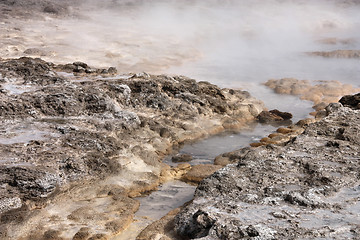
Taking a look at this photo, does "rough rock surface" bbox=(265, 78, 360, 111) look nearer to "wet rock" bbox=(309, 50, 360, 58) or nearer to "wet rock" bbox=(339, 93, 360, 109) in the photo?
"wet rock" bbox=(339, 93, 360, 109)

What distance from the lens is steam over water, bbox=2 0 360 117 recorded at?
11992 mm

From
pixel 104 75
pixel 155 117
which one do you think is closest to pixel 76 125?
pixel 155 117

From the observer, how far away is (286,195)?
145 inches

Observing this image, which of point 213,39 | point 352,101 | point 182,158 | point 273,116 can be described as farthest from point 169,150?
point 213,39

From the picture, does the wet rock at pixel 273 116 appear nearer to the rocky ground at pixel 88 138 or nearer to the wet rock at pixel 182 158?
the rocky ground at pixel 88 138

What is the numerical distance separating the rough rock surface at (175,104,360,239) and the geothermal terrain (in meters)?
0.02

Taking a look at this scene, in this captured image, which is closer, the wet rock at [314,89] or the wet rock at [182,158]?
the wet rock at [182,158]

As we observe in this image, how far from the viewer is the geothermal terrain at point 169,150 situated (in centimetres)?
361

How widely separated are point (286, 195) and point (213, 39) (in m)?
14.9

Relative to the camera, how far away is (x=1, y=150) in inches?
179

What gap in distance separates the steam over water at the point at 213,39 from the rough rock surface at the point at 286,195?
4921 millimetres

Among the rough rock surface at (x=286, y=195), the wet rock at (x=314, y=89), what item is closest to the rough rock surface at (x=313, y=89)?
the wet rock at (x=314, y=89)

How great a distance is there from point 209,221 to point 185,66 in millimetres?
9679

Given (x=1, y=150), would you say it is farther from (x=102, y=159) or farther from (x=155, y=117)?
(x=155, y=117)
